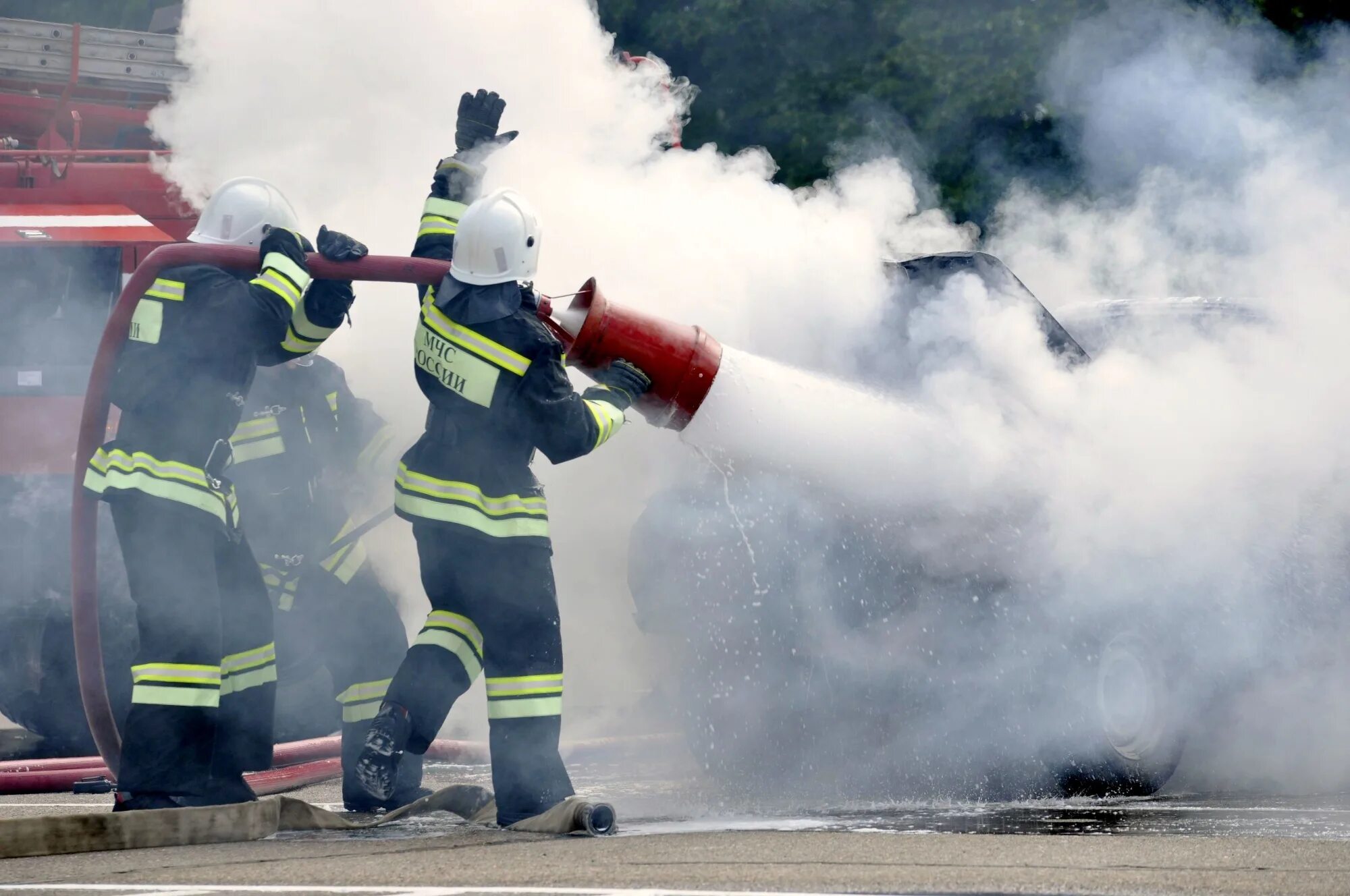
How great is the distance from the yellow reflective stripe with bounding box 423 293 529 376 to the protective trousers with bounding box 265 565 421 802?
1.19m

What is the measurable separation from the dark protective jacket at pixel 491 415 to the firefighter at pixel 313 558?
0.75 m

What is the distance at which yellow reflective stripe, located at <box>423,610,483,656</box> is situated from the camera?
16.6 feet

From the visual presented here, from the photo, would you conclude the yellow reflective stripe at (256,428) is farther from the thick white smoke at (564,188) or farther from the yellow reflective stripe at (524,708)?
the yellow reflective stripe at (524,708)

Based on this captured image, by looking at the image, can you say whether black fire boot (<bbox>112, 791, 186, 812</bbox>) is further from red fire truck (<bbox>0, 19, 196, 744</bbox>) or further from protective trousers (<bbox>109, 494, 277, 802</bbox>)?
red fire truck (<bbox>0, 19, 196, 744</bbox>)

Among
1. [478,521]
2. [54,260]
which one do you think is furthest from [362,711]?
[54,260]

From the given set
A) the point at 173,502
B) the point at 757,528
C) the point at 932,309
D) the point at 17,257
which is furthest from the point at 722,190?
the point at 17,257

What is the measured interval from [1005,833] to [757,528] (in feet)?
4.12

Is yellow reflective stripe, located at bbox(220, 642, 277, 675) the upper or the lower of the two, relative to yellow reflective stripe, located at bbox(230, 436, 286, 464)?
lower

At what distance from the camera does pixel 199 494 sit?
4.99 m

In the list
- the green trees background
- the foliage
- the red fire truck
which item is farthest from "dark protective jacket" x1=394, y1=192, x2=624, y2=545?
the green trees background

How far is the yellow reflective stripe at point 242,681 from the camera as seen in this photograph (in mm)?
5348

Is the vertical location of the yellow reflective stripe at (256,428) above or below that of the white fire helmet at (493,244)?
below

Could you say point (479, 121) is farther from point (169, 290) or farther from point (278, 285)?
point (169, 290)

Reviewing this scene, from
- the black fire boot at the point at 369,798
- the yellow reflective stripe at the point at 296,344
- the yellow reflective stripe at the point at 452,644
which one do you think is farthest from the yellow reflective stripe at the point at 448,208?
the black fire boot at the point at 369,798
